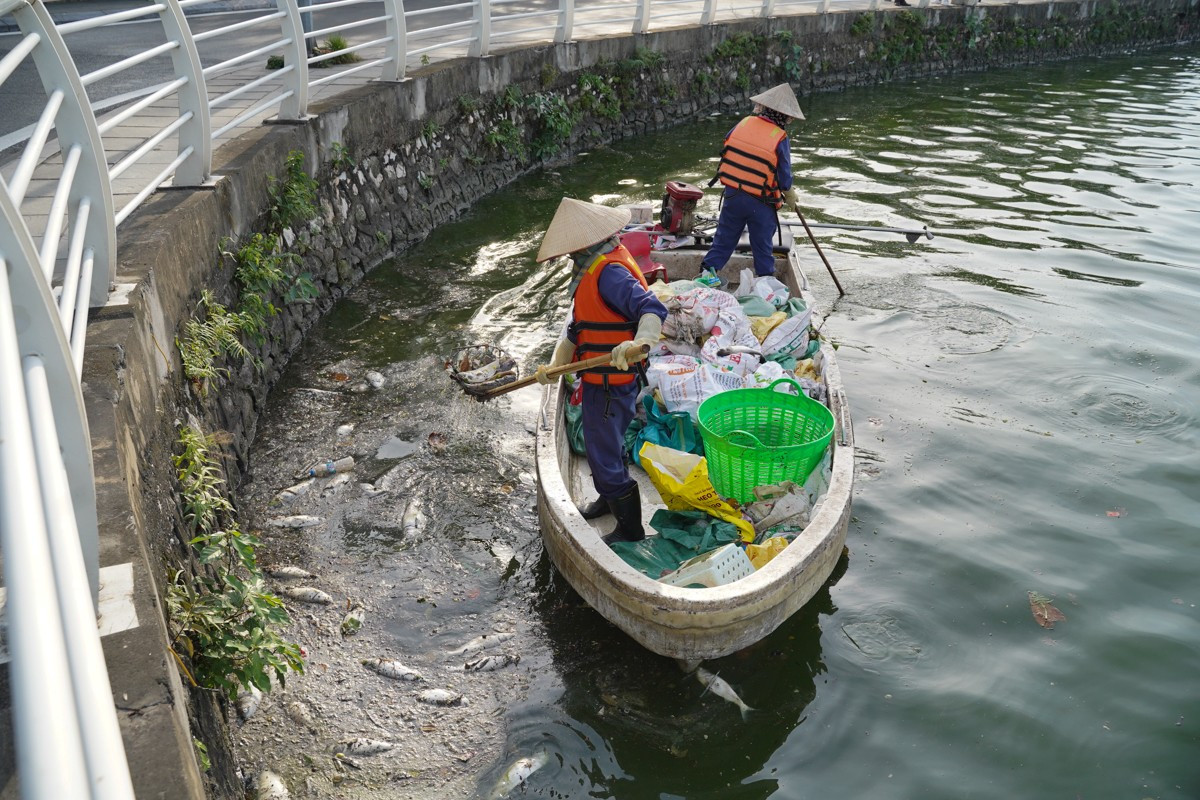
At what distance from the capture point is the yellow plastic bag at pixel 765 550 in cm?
474

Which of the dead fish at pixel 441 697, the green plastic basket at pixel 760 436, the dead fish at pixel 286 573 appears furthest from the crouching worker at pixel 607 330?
the dead fish at pixel 286 573

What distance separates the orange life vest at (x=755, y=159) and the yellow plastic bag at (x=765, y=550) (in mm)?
3829

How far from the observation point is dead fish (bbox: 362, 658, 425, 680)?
14.7 ft

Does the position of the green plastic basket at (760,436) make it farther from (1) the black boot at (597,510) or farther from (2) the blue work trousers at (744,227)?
(2) the blue work trousers at (744,227)

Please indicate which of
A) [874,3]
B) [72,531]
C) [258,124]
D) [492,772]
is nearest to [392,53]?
[258,124]

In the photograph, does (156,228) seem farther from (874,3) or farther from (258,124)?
(874,3)

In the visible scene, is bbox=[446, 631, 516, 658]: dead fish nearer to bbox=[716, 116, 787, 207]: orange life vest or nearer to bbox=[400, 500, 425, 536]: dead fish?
bbox=[400, 500, 425, 536]: dead fish

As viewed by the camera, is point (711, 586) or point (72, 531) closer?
point (72, 531)

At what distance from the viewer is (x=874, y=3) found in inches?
761

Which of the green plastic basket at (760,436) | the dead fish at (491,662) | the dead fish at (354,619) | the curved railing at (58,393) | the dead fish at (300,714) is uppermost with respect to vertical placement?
the curved railing at (58,393)

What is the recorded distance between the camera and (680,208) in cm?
845

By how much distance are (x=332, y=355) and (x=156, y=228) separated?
2439 millimetres

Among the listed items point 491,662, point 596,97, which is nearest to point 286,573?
point 491,662

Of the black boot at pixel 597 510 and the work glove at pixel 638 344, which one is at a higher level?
the work glove at pixel 638 344
